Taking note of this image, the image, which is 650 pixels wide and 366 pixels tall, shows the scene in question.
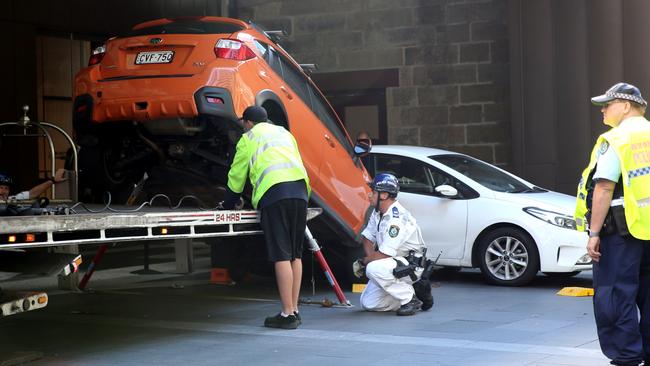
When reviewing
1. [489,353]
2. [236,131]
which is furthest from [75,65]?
[489,353]

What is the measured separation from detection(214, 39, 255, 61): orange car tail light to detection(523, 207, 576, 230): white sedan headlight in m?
4.04

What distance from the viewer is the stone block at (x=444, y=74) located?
18297mm

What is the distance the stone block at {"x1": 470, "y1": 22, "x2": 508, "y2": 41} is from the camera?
713 inches

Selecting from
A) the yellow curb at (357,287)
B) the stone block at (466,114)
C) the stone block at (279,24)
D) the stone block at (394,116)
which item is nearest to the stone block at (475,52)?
the stone block at (466,114)

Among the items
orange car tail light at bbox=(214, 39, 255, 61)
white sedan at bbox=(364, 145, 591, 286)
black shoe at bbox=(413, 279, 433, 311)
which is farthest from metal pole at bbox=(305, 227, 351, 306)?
white sedan at bbox=(364, 145, 591, 286)

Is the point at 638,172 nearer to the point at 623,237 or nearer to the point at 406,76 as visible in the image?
the point at 623,237

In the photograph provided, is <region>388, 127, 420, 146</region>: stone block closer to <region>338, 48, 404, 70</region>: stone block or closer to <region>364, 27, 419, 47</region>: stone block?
<region>338, 48, 404, 70</region>: stone block

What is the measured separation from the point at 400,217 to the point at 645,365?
3.69 m

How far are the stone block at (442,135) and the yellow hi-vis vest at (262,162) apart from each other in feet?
32.1

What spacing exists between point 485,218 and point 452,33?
23.6ft

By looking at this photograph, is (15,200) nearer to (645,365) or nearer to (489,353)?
(489,353)

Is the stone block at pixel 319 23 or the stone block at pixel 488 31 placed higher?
the stone block at pixel 319 23

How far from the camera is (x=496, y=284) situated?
11844 mm

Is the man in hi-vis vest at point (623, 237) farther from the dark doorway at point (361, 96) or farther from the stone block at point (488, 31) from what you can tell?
the dark doorway at point (361, 96)
